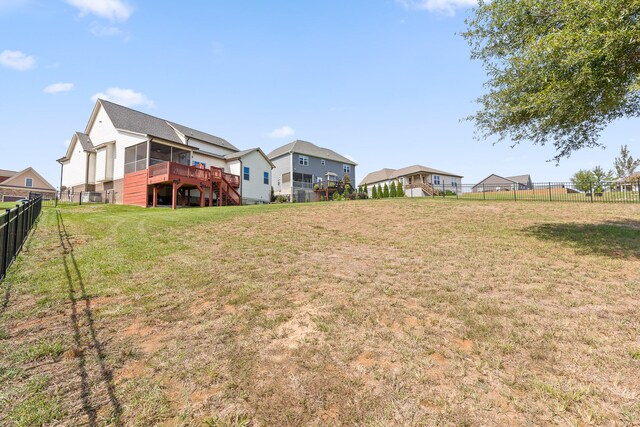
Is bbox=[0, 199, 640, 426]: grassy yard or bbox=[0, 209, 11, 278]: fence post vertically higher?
bbox=[0, 209, 11, 278]: fence post

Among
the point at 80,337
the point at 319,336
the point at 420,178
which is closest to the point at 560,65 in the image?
the point at 319,336

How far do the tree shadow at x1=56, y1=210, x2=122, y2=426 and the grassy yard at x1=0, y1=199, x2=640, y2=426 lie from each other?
18mm

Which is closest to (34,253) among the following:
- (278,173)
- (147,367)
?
(147,367)

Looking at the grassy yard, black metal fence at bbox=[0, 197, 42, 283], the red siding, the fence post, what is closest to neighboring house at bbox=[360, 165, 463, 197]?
the red siding

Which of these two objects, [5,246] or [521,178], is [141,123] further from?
[521,178]

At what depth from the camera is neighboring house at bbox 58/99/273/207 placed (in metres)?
22.5

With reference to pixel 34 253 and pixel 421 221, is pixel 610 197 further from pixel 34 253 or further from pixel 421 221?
pixel 34 253

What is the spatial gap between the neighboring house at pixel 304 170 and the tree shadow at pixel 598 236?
28.0 metres

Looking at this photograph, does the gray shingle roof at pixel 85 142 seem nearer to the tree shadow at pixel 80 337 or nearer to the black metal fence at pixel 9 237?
the black metal fence at pixel 9 237

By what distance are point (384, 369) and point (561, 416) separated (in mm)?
1632

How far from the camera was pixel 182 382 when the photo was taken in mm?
3186

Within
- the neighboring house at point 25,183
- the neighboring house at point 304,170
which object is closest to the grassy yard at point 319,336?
the neighboring house at point 304,170

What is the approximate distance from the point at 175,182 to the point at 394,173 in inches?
1697

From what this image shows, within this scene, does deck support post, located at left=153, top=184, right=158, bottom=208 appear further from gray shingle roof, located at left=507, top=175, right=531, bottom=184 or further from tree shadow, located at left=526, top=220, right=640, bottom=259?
gray shingle roof, located at left=507, top=175, right=531, bottom=184
